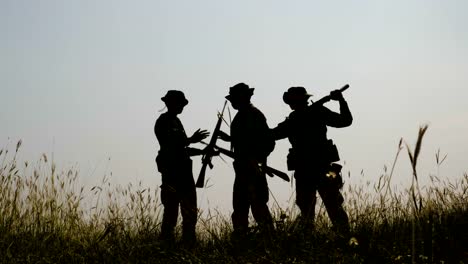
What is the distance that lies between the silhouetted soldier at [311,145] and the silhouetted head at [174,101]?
125 centimetres

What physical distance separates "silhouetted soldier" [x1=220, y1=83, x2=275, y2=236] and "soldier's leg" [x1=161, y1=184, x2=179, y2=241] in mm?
751

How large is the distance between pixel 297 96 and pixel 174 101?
56.9 inches

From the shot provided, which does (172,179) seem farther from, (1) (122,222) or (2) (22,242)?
(2) (22,242)

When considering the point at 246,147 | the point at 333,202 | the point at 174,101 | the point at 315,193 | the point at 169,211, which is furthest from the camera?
the point at 174,101

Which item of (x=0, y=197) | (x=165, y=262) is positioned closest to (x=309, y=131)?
(x=165, y=262)

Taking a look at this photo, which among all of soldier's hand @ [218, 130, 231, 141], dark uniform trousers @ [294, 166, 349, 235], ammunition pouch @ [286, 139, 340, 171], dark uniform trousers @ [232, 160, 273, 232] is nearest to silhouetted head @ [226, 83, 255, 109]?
soldier's hand @ [218, 130, 231, 141]

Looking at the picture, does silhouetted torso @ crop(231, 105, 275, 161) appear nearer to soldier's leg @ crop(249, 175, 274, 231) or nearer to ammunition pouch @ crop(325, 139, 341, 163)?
soldier's leg @ crop(249, 175, 274, 231)

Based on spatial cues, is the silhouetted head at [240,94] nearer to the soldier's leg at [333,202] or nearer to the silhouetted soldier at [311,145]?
the silhouetted soldier at [311,145]

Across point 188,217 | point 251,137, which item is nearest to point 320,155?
point 251,137

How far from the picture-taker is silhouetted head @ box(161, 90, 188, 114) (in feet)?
18.7

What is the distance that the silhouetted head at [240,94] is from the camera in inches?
212

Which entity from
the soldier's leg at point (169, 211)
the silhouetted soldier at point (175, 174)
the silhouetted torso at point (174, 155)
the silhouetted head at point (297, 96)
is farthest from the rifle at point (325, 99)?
the soldier's leg at point (169, 211)

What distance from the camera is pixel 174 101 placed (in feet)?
18.8

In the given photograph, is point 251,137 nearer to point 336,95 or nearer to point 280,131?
point 280,131
